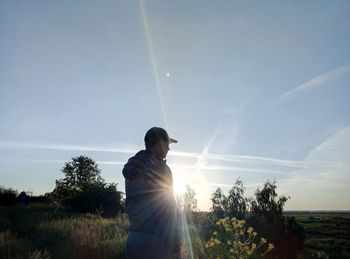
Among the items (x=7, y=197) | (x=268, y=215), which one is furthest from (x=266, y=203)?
(x=7, y=197)

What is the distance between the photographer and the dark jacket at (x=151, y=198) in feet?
12.5

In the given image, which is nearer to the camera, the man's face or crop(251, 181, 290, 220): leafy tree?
the man's face

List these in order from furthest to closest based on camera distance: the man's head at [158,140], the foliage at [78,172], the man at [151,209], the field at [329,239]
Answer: the foliage at [78,172]
the field at [329,239]
the man's head at [158,140]
the man at [151,209]

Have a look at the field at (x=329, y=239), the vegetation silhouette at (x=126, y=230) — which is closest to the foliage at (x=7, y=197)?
the vegetation silhouette at (x=126, y=230)

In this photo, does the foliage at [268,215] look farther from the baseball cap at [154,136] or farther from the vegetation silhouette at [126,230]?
the baseball cap at [154,136]

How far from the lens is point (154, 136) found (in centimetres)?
409

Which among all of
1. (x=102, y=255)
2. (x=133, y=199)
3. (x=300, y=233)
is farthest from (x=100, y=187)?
(x=133, y=199)

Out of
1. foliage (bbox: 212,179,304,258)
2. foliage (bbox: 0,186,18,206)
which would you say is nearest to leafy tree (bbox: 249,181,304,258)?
foliage (bbox: 212,179,304,258)

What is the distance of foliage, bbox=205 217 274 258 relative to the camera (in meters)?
6.09

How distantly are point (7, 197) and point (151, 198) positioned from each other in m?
43.2

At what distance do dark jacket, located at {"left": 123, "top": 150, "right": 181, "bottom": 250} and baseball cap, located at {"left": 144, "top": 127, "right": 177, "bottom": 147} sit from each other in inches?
5.3

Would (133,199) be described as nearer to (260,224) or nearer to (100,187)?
(260,224)

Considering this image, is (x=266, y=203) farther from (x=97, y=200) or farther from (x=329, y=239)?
(x=329, y=239)

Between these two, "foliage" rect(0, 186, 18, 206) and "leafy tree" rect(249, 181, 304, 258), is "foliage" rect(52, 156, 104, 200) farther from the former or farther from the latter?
"leafy tree" rect(249, 181, 304, 258)
